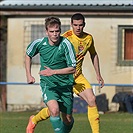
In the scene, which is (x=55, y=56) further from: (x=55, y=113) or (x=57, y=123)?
(x=57, y=123)

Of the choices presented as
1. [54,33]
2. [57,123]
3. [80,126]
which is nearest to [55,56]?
[54,33]

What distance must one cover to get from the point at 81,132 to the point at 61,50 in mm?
3130

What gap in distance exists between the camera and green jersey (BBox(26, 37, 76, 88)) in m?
9.21

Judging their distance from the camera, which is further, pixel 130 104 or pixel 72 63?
pixel 130 104

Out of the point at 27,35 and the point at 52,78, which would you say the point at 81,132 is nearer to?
the point at 52,78

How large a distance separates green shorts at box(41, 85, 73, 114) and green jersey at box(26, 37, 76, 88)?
2.7 inches

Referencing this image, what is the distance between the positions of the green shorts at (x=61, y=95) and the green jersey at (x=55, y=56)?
68mm

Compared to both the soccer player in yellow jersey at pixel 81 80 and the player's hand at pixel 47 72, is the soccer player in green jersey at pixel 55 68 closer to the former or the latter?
the player's hand at pixel 47 72

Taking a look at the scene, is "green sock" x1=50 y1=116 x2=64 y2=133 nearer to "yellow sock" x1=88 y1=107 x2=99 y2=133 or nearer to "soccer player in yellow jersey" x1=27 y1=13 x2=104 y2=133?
"soccer player in yellow jersey" x1=27 y1=13 x2=104 y2=133

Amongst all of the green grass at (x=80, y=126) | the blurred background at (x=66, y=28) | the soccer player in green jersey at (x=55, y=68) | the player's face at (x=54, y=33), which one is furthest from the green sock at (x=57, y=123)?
the blurred background at (x=66, y=28)

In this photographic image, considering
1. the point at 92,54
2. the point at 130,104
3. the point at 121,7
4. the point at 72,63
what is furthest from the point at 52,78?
the point at 121,7

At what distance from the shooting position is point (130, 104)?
19.0 meters

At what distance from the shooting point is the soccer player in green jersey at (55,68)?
29.7 feet

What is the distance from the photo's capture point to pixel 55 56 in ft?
30.5
